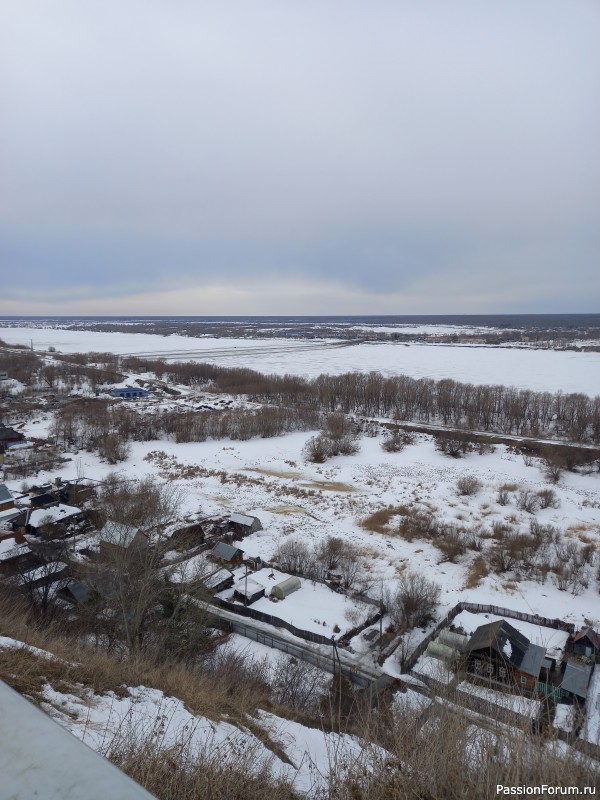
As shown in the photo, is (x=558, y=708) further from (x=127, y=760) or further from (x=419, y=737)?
(x=127, y=760)

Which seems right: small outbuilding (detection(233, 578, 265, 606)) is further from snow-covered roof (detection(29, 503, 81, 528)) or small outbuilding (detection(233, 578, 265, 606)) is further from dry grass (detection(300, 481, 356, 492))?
dry grass (detection(300, 481, 356, 492))

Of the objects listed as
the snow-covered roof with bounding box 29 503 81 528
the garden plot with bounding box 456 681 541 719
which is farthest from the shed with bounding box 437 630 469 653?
the snow-covered roof with bounding box 29 503 81 528

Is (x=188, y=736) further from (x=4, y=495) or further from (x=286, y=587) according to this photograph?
(x=4, y=495)

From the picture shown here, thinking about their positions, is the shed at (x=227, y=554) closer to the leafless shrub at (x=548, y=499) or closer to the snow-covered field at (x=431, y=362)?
the leafless shrub at (x=548, y=499)

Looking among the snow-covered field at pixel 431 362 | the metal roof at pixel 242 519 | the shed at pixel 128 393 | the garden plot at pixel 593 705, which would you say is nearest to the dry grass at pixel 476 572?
the garden plot at pixel 593 705

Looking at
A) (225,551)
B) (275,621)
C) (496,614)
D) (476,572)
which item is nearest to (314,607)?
(275,621)

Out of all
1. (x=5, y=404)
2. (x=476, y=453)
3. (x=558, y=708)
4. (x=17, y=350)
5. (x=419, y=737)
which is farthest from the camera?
(x=17, y=350)

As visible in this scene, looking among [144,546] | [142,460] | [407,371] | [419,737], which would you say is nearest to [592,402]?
[407,371]

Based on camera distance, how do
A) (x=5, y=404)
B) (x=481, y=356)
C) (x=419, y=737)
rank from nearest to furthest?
(x=419, y=737) < (x=5, y=404) < (x=481, y=356)
